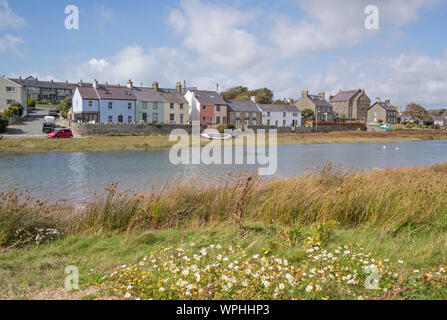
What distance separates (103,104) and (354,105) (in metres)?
80.0

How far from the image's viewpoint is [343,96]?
11556cm

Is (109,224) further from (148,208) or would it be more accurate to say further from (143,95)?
(143,95)

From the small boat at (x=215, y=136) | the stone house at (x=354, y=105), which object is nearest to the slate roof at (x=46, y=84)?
the small boat at (x=215, y=136)

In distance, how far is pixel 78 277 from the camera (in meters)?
5.34

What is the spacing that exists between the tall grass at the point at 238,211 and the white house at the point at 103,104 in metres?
57.7

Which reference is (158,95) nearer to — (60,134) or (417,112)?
(60,134)

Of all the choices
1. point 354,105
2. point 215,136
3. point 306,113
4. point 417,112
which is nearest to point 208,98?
point 215,136

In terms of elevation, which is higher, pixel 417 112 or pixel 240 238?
pixel 417 112

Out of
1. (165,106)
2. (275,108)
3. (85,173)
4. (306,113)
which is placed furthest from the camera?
(306,113)

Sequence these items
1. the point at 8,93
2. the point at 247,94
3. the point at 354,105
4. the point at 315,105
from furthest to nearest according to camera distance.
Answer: the point at 247,94, the point at 354,105, the point at 315,105, the point at 8,93

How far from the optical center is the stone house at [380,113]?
114 metres

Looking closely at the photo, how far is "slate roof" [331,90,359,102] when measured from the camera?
11291 cm

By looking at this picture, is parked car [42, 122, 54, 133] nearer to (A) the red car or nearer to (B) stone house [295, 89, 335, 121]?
(A) the red car
